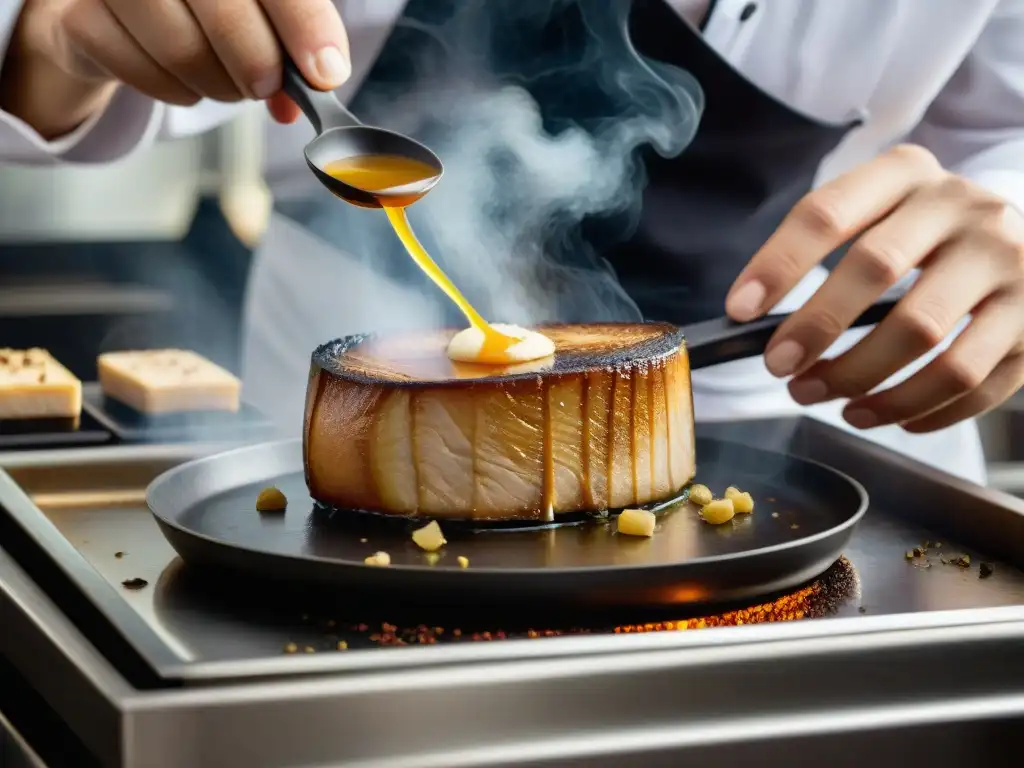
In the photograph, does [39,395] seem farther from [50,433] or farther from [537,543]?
[537,543]

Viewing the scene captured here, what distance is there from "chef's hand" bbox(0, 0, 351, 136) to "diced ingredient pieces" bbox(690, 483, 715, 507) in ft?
1.89

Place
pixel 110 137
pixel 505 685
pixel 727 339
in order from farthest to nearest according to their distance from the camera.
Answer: pixel 110 137
pixel 727 339
pixel 505 685

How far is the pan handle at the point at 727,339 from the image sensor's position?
5.42 feet

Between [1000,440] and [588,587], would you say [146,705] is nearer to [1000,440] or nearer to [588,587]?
[588,587]

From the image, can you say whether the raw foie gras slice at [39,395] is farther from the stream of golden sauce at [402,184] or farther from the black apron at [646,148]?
the stream of golden sauce at [402,184]

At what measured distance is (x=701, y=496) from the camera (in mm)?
1493

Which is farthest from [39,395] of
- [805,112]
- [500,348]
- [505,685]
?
[505,685]

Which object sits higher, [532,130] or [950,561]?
[532,130]

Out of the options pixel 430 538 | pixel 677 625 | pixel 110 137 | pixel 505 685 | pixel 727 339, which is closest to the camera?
pixel 505 685

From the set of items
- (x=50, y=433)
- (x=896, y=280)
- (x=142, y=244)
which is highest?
(x=896, y=280)

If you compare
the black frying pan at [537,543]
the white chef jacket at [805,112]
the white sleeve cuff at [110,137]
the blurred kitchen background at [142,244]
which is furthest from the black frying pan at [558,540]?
the blurred kitchen background at [142,244]

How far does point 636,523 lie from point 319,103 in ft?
1.81

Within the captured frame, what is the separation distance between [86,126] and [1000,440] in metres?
2.99

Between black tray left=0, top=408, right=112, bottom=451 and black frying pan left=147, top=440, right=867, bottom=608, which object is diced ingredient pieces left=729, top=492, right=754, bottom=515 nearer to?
black frying pan left=147, top=440, right=867, bottom=608
